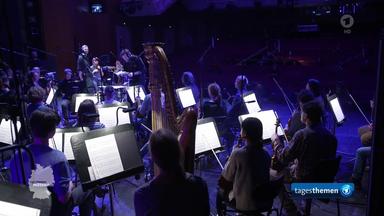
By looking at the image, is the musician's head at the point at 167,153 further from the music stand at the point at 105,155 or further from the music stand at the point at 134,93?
the music stand at the point at 134,93

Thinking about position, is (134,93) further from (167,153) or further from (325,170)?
(167,153)

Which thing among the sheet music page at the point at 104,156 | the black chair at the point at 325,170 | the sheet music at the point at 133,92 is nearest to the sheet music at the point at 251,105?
the black chair at the point at 325,170

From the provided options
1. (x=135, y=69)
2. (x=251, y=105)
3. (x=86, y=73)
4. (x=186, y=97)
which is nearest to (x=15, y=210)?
(x=251, y=105)

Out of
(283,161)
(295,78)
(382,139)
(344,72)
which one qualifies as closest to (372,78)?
(344,72)

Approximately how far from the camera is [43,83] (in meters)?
8.88

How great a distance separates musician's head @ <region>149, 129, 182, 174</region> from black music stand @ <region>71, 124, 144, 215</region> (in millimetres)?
929

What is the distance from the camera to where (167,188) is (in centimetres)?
227

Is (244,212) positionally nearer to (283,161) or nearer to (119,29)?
(283,161)

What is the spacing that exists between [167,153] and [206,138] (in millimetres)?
1963

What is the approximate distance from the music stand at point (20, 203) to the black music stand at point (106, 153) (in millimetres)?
1055

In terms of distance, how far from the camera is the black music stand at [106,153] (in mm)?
2982

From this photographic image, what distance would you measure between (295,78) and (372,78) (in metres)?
2.77

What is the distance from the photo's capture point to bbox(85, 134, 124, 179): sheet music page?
3045 millimetres

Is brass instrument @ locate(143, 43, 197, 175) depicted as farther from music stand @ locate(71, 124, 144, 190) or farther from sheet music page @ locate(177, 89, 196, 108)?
sheet music page @ locate(177, 89, 196, 108)
